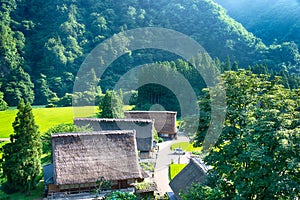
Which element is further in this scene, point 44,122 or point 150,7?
point 150,7

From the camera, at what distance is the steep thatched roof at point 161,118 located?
39719 millimetres

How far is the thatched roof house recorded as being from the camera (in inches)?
651

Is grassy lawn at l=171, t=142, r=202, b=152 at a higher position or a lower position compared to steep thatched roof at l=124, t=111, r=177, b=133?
lower

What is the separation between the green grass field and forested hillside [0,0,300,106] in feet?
52.7

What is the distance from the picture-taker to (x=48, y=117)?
45812 mm

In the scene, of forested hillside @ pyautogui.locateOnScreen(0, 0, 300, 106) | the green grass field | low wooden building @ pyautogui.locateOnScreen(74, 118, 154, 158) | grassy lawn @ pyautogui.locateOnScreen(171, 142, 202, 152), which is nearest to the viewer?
low wooden building @ pyautogui.locateOnScreen(74, 118, 154, 158)

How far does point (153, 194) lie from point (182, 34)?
232 feet

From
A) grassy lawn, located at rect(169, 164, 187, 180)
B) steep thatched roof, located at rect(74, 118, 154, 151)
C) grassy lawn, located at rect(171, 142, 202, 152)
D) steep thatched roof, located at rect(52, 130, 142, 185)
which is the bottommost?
grassy lawn, located at rect(169, 164, 187, 180)

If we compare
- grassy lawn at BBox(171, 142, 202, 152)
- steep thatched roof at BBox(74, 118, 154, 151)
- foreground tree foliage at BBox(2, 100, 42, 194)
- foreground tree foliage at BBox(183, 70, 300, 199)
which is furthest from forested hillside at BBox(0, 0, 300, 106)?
foreground tree foliage at BBox(183, 70, 300, 199)

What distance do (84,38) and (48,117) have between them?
43928 mm

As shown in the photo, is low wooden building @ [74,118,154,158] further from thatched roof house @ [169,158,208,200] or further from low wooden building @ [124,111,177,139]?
thatched roof house @ [169,158,208,200]

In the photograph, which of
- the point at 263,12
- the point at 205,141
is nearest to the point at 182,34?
the point at 263,12

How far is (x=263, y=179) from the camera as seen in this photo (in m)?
9.41

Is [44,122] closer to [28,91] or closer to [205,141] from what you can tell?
[28,91]
